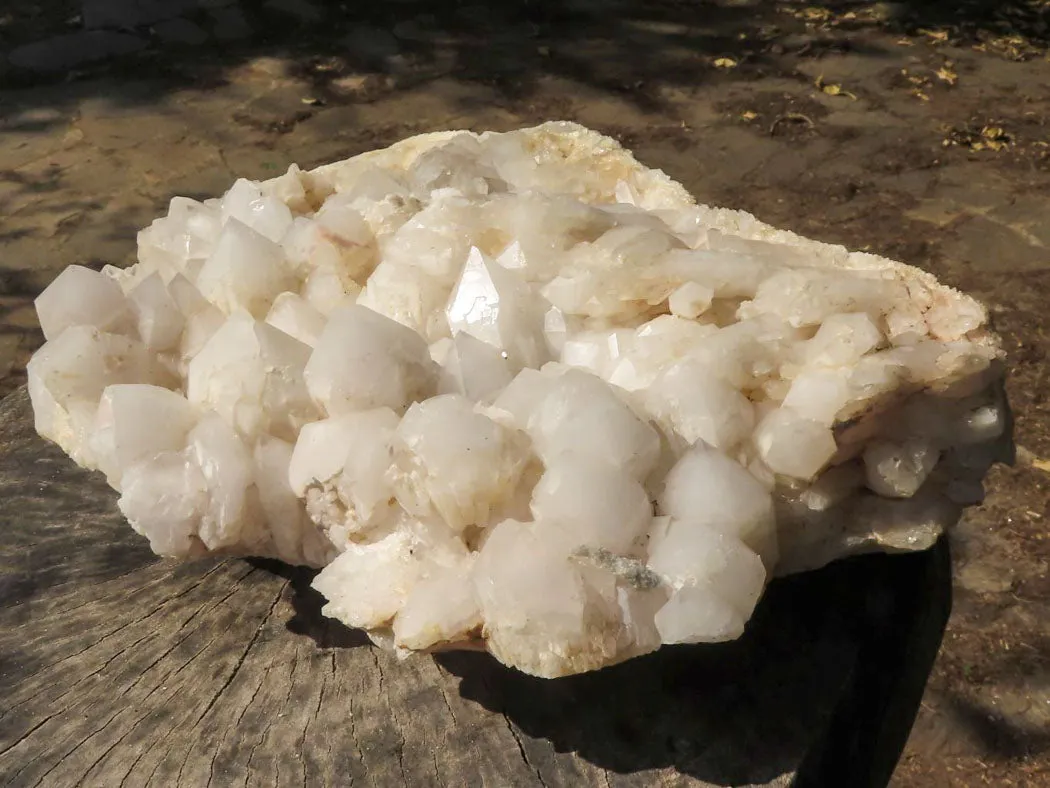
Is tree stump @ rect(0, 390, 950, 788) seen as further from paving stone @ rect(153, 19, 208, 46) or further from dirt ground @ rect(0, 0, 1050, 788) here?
paving stone @ rect(153, 19, 208, 46)

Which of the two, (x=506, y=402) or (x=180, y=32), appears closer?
(x=506, y=402)

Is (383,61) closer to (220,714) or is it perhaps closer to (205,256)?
(205,256)

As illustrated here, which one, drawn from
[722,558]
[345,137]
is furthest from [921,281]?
[345,137]

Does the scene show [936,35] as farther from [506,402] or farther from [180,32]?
[506,402]

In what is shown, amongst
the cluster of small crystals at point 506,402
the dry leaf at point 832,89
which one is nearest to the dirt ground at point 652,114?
the dry leaf at point 832,89

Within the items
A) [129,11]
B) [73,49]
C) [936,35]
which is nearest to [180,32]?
[129,11]

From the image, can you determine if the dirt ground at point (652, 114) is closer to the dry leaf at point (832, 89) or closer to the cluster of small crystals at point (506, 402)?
the dry leaf at point (832, 89)

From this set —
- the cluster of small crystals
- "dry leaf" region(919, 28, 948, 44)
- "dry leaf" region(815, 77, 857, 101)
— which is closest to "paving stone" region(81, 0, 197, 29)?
"dry leaf" region(815, 77, 857, 101)
